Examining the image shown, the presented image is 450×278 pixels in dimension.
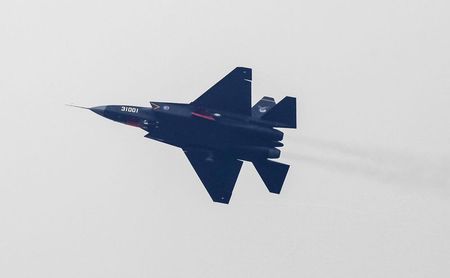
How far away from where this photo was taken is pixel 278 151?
227 feet

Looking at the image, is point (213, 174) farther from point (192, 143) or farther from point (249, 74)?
point (249, 74)

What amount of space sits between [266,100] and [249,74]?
16.2 ft

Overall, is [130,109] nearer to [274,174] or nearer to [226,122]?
[226,122]

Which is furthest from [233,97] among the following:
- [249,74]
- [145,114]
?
[145,114]

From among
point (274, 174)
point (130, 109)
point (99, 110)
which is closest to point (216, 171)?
point (274, 174)

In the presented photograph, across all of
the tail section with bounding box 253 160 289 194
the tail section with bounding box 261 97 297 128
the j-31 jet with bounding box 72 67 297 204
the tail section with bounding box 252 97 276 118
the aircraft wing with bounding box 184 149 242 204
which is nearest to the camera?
the tail section with bounding box 261 97 297 128

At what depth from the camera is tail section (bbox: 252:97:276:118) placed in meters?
72.8

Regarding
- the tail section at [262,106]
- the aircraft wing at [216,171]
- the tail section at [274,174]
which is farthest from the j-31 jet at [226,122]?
the tail section at [262,106]

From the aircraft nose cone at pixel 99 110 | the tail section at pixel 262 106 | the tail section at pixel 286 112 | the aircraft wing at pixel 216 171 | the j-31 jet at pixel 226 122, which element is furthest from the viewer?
the tail section at pixel 262 106

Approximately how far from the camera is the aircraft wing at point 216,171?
71875 mm

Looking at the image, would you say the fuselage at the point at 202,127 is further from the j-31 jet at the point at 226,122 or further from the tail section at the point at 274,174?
the tail section at the point at 274,174

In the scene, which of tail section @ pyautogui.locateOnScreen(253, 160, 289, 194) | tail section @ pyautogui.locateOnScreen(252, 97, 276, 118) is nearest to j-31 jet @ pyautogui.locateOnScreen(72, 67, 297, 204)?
tail section @ pyautogui.locateOnScreen(253, 160, 289, 194)

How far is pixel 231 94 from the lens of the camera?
69.3 metres

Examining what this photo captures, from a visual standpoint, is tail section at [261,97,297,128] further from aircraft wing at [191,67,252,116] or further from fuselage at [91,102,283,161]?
aircraft wing at [191,67,252,116]
